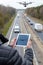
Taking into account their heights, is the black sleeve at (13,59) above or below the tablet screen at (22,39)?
above

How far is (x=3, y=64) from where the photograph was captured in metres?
1.25

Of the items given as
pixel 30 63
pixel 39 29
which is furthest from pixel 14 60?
pixel 39 29

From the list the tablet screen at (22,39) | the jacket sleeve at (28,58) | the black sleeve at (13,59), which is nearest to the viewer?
the black sleeve at (13,59)

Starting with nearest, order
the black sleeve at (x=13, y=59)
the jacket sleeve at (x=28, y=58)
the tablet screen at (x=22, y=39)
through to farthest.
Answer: the black sleeve at (x=13, y=59) < the jacket sleeve at (x=28, y=58) < the tablet screen at (x=22, y=39)

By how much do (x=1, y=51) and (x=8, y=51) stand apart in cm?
4

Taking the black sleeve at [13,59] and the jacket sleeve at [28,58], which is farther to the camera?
the jacket sleeve at [28,58]

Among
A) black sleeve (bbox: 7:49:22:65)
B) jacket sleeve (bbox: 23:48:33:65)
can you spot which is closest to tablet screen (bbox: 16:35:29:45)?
jacket sleeve (bbox: 23:48:33:65)

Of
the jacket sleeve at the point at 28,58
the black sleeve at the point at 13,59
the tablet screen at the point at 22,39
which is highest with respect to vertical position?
the black sleeve at the point at 13,59

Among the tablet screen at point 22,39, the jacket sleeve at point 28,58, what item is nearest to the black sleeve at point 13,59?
the jacket sleeve at point 28,58

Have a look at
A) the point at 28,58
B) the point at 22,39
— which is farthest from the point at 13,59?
the point at 22,39

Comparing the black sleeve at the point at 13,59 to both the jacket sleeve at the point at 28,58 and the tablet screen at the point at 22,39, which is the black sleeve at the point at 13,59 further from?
the tablet screen at the point at 22,39

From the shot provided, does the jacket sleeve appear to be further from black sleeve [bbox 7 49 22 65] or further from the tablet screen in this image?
the tablet screen

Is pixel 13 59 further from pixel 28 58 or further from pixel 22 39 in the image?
pixel 22 39

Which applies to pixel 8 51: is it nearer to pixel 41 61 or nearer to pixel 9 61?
pixel 9 61
